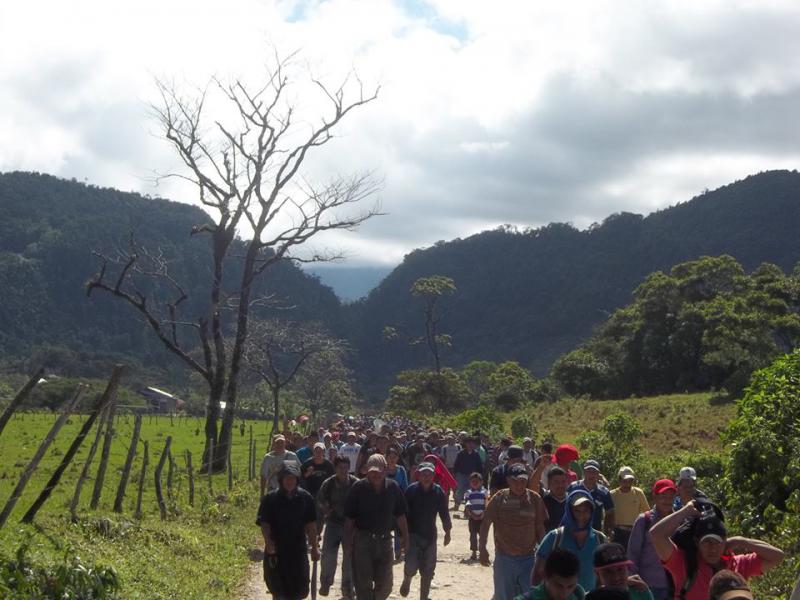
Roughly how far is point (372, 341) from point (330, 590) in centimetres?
12050

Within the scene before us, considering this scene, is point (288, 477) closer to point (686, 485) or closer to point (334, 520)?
point (334, 520)

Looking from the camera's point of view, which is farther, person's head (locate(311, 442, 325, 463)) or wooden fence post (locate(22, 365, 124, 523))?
person's head (locate(311, 442, 325, 463))

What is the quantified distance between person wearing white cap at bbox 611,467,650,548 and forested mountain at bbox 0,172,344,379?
2890 inches

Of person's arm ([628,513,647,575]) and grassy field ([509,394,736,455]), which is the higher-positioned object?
grassy field ([509,394,736,455])

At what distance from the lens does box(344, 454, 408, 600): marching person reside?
8820 millimetres

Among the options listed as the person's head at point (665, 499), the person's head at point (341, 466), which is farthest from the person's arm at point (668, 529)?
the person's head at point (341, 466)

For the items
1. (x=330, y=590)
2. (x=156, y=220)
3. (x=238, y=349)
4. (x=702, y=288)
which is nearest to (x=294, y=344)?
(x=238, y=349)

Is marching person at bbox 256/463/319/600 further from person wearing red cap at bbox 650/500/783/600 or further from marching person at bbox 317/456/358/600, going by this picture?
person wearing red cap at bbox 650/500/783/600

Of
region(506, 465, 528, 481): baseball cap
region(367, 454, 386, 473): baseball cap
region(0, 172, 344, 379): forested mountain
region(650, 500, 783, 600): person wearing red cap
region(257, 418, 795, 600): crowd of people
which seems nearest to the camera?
region(257, 418, 795, 600): crowd of people

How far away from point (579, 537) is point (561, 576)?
7.25 ft

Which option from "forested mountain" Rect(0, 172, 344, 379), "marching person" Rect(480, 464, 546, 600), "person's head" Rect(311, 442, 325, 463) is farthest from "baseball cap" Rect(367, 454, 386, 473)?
"forested mountain" Rect(0, 172, 344, 379)

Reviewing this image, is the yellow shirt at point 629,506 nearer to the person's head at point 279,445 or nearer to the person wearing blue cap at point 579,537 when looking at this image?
the person wearing blue cap at point 579,537

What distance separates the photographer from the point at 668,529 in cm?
573

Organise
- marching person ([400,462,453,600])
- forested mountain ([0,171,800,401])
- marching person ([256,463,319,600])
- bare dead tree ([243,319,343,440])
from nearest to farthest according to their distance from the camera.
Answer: marching person ([256,463,319,600]) → marching person ([400,462,453,600]) → bare dead tree ([243,319,343,440]) → forested mountain ([0,171,800,401])
